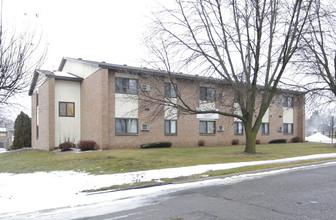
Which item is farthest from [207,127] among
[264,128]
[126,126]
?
[126,126]

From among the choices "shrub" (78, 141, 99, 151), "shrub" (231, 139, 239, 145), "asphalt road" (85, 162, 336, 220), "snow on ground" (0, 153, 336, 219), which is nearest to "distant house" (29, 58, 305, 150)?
"shrub" (231, 139, 239, 145)

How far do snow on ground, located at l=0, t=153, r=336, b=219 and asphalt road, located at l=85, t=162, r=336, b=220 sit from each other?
0.82 m

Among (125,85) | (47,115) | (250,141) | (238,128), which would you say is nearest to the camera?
(250,141)

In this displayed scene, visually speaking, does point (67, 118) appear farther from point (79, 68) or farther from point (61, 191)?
point (61, 191)

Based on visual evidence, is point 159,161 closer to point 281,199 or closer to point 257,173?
point 257,173

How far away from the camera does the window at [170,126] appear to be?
24233mm

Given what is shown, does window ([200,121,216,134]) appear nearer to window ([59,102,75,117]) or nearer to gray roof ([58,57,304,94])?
gray roof ([58,57,304,94])

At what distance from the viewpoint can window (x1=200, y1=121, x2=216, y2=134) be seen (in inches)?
1032

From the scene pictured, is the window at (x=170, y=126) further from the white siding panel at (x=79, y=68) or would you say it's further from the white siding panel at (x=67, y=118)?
the white siding panel at (x=67, y=118)

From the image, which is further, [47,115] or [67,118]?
[67,118]

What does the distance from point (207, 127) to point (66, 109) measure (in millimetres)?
12186

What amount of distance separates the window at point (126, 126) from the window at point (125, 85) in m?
2.11

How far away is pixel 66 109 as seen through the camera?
79.9ft

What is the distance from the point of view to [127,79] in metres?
22.3
